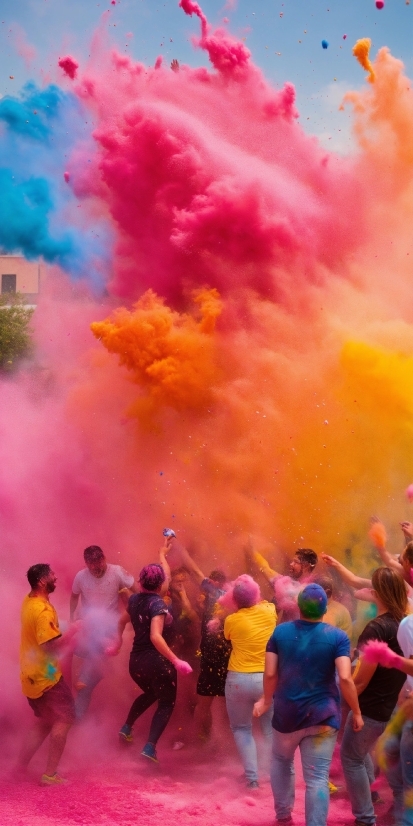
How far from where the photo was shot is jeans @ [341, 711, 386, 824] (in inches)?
179

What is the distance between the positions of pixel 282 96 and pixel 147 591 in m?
4.96

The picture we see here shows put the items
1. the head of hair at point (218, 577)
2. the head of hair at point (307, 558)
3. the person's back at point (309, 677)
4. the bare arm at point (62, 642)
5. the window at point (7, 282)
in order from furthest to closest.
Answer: the window at point (7, 282) < the head of hair at point (218, 577) < the head of hair at point (307, 558) < the bare arm at point (62, 642) < the person's back at point (309, 677)

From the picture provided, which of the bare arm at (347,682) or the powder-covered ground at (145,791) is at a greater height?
the bare arm at (347,682)

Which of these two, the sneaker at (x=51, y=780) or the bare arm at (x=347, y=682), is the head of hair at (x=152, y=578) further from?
the bare arm at (x=347, y=682)

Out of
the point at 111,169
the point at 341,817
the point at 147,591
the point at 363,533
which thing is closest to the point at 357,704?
the point at 341,817

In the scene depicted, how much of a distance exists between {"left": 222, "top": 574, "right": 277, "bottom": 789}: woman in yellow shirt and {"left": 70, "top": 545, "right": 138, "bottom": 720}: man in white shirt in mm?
1234

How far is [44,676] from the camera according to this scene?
5516 mm

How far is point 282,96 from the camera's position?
787cm

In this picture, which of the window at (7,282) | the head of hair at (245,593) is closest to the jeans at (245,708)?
the head of hair at (245,593)

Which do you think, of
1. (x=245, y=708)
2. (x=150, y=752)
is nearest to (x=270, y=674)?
(x=245, y=708)

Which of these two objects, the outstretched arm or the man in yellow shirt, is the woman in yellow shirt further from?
the man in yellow shirt

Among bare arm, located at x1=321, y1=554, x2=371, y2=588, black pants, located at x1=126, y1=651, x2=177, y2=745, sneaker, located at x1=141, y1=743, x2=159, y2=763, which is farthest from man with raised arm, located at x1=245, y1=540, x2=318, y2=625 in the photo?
sneaker, located at x1=141, y1=743, x2=159, y2=763

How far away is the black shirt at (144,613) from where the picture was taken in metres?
5.54

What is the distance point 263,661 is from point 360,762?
1.06 metres
